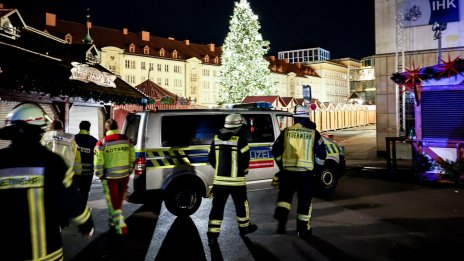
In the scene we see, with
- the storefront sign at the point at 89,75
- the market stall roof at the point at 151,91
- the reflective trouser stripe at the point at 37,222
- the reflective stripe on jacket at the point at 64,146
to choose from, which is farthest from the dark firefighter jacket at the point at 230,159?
the market stall roof at the point at 151,91

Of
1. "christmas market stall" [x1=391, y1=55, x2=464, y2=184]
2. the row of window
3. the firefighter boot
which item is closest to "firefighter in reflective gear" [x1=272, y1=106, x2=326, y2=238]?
the firefighter boot

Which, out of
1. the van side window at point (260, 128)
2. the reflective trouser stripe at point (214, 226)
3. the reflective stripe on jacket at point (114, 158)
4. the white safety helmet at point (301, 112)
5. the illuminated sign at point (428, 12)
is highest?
the illuminated sign at point (428, 12)

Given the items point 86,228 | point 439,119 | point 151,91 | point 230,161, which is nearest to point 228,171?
point 230,161

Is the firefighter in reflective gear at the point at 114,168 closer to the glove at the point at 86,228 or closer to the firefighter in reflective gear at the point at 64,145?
the firefighter in reflective gear at the point at 64,145

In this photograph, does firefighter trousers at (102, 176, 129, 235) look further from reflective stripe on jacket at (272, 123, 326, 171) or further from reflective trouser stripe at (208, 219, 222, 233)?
reflective stripe on jacket at (272, 123, 326, 171)

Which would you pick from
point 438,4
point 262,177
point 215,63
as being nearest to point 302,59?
point 215,63

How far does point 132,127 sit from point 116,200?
1.69 metres

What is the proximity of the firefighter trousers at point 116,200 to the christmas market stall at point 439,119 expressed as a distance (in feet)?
25.0

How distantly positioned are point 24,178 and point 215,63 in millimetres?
69468

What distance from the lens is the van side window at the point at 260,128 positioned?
310 inches

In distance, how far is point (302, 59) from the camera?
10269cm

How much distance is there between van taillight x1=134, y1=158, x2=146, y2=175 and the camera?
21.7ft

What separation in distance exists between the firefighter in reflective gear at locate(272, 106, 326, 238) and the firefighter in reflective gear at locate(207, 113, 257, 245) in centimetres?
64

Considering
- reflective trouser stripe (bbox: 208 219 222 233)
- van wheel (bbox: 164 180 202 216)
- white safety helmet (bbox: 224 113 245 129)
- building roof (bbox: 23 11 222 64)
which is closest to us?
reflective trouser stripe (bbox: 208 219 222 233)
